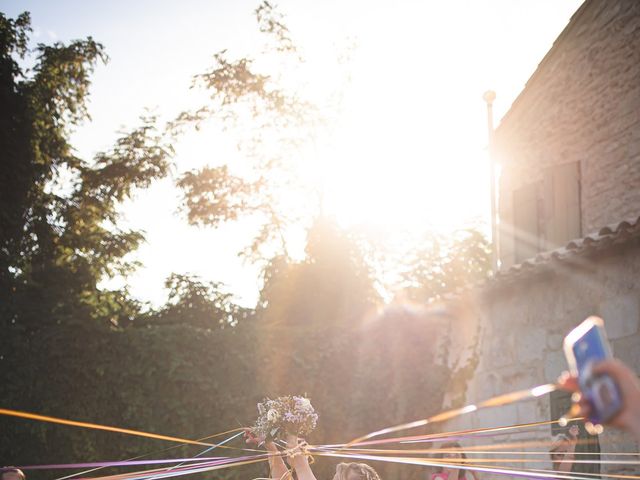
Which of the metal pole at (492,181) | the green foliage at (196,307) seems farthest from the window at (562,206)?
the green foliage at (196,307)

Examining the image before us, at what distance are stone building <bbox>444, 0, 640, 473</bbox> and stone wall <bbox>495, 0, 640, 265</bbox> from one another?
18 mm

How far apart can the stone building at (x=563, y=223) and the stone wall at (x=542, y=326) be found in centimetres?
1

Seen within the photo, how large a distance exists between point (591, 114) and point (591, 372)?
12095 mm

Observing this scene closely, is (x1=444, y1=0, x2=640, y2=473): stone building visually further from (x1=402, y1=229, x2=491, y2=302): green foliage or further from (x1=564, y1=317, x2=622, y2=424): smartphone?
(x1=402, y1=229, x2=491, y2=302): green foliage

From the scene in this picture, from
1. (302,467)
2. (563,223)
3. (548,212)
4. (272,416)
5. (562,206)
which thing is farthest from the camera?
(548,212)

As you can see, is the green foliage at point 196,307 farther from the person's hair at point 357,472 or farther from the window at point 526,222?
the person's hair at point 357,472

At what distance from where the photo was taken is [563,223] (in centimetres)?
1324

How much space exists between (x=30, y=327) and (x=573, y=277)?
7629 millimetres

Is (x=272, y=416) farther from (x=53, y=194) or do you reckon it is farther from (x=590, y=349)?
(x=53, y=194)

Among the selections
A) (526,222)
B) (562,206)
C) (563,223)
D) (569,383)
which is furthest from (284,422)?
(526,222)

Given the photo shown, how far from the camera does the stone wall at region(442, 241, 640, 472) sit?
8859 mm

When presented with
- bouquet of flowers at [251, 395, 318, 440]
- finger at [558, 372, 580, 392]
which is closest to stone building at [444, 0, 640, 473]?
bouquet of flowers at [251, 395, 318, 440]

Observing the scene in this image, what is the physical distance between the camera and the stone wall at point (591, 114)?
12109 millimetres

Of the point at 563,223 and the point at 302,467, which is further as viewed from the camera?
the point at 563,223
